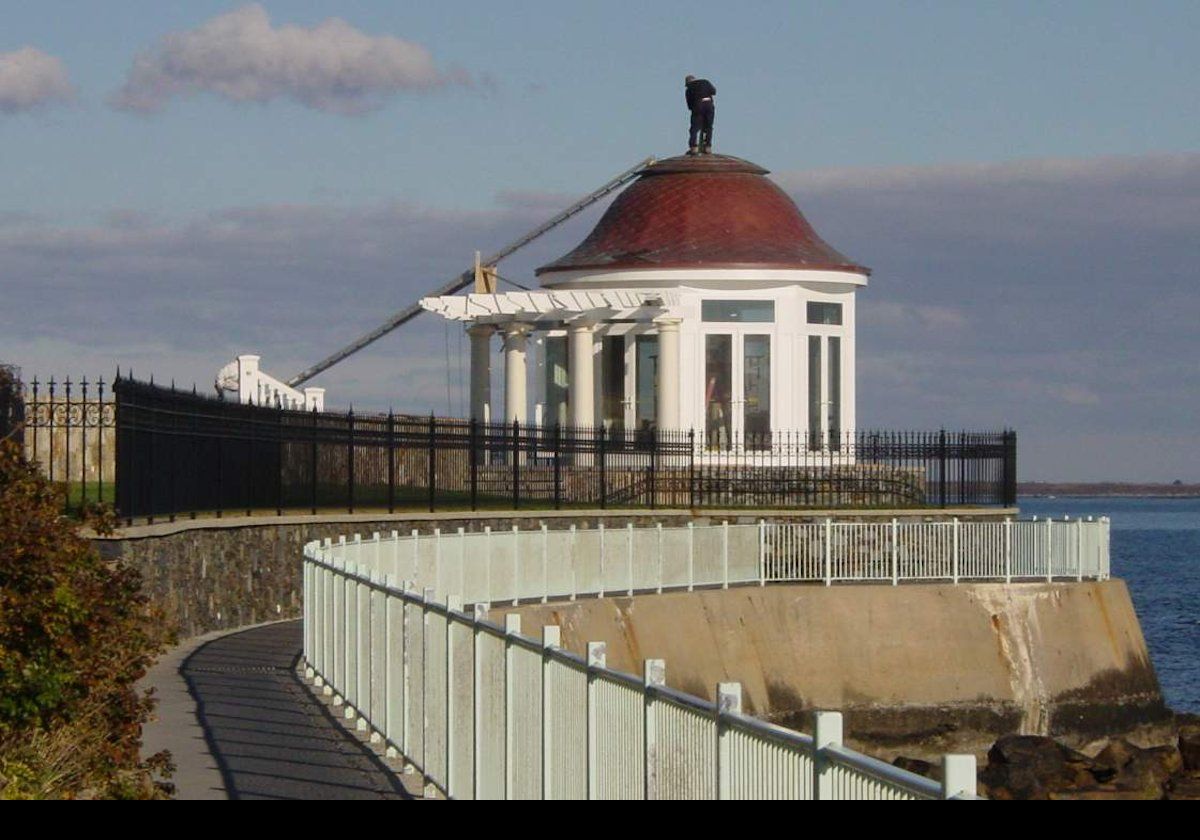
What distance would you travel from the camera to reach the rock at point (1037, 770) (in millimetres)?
30078

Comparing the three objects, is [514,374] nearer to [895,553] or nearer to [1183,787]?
[895,553]

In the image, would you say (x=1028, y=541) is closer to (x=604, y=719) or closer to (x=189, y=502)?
(x=189, y=502)

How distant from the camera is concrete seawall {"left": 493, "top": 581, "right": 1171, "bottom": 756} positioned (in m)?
35.5

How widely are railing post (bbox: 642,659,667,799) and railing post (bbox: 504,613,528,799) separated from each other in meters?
2.89

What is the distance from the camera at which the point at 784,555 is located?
37.3 meters

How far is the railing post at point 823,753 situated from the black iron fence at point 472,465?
19.1 meters

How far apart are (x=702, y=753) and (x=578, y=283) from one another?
4314 cm

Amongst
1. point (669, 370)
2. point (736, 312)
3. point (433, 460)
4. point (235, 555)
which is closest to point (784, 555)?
point (433, 460)

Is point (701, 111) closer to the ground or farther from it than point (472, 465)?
farther from it

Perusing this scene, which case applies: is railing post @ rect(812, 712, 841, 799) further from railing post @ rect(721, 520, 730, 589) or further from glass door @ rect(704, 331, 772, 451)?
glass door @ rect(704, 331, 772, 451)

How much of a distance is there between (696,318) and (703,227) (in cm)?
208

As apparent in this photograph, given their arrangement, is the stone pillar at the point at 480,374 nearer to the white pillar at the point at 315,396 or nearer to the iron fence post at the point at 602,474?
the white pillar at the point at 315,396

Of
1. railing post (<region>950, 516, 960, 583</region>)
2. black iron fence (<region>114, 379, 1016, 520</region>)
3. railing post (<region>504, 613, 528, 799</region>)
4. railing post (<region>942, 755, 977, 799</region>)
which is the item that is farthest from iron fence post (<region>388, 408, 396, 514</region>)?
railing post (<region>942, 755, 977, 799</region>)
